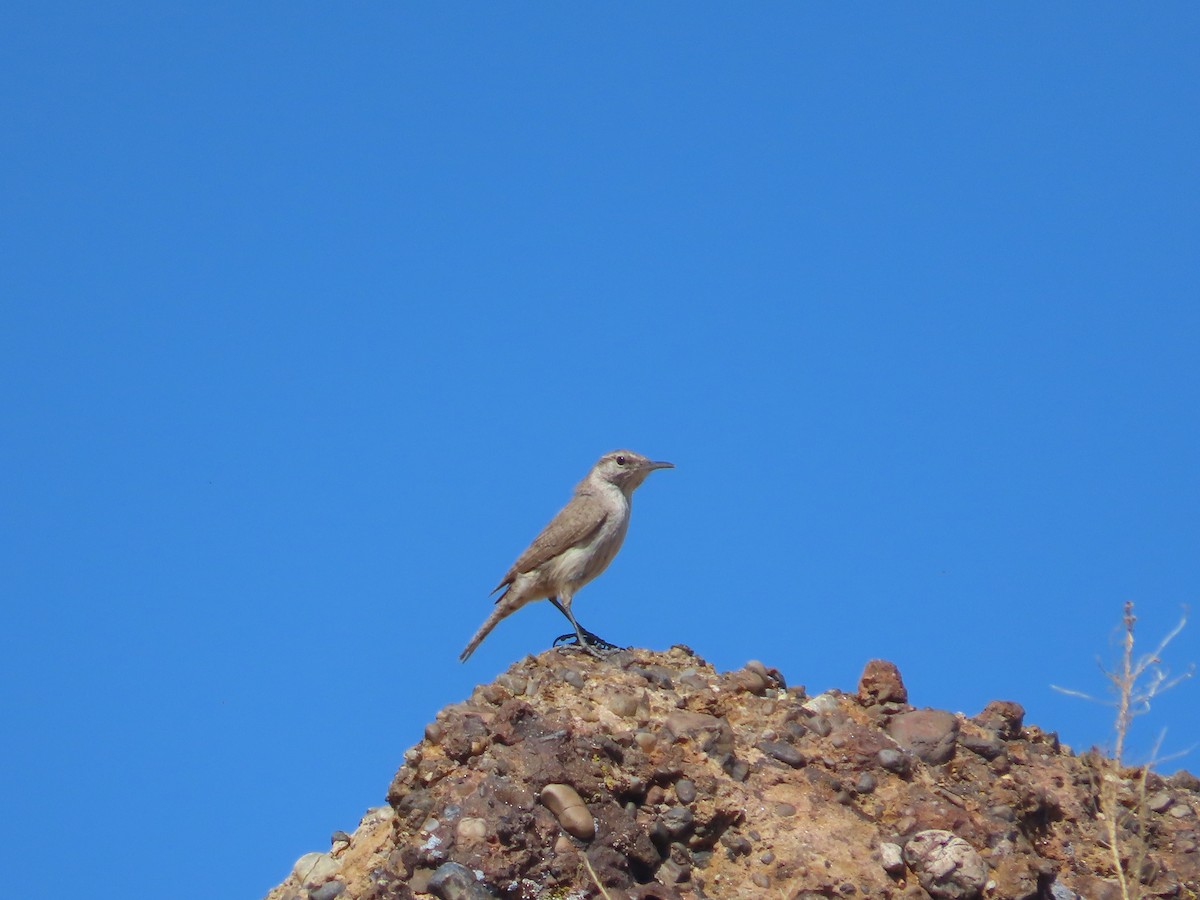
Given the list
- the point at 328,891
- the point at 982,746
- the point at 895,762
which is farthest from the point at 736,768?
the point at 328,891

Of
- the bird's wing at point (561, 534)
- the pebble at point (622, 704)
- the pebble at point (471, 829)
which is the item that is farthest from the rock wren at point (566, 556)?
the pebble at point (471, 829)

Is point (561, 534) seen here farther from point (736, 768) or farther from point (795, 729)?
point (736, 768)

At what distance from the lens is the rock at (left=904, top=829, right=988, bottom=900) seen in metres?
6.48

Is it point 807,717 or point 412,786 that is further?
point 807,717

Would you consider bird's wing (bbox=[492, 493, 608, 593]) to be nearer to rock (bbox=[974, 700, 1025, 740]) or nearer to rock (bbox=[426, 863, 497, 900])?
rock (bbox=[974, 700, 1025, 740])

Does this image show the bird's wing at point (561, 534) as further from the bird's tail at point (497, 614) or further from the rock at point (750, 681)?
the rock at point (750, 681)

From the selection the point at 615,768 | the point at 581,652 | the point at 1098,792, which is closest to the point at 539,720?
the point at 615,768

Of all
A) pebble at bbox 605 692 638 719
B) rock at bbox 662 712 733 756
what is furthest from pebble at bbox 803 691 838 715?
pebble at bbox 605 692 638 719

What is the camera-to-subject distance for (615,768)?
6.68 m

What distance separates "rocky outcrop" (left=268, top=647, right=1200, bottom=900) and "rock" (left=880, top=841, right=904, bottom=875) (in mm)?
12

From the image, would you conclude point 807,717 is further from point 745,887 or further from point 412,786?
point 412,786

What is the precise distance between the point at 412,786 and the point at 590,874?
45.2 inches

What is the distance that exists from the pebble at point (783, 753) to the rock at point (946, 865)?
76 centimetres

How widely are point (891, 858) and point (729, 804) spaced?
83 centimetres
